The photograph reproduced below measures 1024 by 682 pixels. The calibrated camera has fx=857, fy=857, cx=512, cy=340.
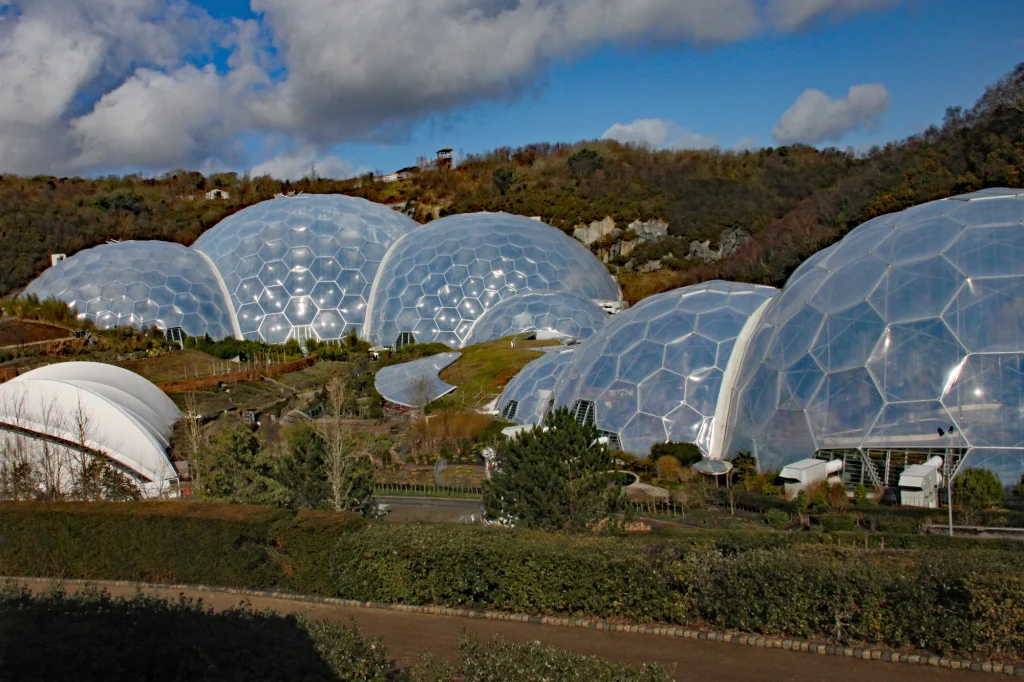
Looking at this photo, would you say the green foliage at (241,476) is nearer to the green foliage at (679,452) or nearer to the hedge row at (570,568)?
the hedge row at (570,568)

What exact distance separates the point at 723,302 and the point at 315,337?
2466 centimetres

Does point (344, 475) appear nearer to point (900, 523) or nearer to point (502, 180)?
point (900, 523)

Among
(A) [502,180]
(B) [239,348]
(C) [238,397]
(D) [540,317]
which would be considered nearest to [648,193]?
(A) [502,180]

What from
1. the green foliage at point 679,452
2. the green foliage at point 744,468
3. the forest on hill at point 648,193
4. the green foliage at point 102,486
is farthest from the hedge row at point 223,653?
the forest on hill at point 648,193

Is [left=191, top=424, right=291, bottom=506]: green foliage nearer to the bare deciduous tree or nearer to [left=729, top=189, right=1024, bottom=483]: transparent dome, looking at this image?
the bare deciduous tree

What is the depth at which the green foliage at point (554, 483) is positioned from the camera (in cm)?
1380

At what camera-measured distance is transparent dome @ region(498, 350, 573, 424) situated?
91.5 ft

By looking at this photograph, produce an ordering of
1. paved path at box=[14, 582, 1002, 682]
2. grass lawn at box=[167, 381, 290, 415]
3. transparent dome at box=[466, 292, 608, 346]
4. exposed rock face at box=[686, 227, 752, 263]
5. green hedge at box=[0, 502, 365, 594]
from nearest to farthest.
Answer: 1. paved path at box=[14, 582, 1002, 682]
2. green hedge at box=[0, 502, 365, 594]
3. grass lawn at box=[167, 381, 290, 415]
4. transparent dome at box=[466, 292, 608, 346]
5. exposed rock face at box=[686, 227, 752, 263]

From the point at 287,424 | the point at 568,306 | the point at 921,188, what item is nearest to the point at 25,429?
the point at 287,424

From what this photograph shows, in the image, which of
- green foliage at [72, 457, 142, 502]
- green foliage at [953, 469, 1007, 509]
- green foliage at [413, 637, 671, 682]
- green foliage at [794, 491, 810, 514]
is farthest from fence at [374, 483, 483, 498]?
green foliage at [413, 637, 671, 682]

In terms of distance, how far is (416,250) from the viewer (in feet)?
151

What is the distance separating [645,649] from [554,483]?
4485 millimetres

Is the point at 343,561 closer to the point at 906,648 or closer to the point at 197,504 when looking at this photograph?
the point at 197,504

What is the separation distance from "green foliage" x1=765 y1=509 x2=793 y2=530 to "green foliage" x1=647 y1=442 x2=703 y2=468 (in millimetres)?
4563
